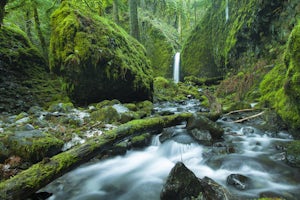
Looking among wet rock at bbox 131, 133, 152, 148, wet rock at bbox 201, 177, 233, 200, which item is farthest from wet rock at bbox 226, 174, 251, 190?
wet rock at bbox 131, 133, 152, 148

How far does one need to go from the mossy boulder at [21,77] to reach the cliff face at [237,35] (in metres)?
9.00

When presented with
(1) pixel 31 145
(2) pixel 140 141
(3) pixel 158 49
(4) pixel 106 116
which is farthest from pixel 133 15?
(1) pixel 31 145

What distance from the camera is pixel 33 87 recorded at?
8.44 meters

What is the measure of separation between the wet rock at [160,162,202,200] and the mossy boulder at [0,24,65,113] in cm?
605

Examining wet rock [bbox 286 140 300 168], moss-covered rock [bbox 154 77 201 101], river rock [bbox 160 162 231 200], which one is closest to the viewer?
river rock [bbox 160 162 231 200]

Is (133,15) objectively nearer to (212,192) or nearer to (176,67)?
(176,67)

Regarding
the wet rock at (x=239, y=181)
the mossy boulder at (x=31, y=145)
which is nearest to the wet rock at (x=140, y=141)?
the mossy boulder at (x=31, y=145)

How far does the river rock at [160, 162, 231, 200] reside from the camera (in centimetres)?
252

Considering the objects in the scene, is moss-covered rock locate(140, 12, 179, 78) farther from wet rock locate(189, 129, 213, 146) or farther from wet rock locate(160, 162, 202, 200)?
wet rock locate(160, 162, 202, 200)

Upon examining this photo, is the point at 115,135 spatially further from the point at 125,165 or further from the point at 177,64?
the point at 177,64

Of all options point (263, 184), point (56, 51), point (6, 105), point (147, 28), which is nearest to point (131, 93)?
point (56, 51)

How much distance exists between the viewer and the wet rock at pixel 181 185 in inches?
99.4

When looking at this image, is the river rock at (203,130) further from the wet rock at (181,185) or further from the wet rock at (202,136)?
the wet rock at (181,185)

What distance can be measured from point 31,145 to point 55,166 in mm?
967
